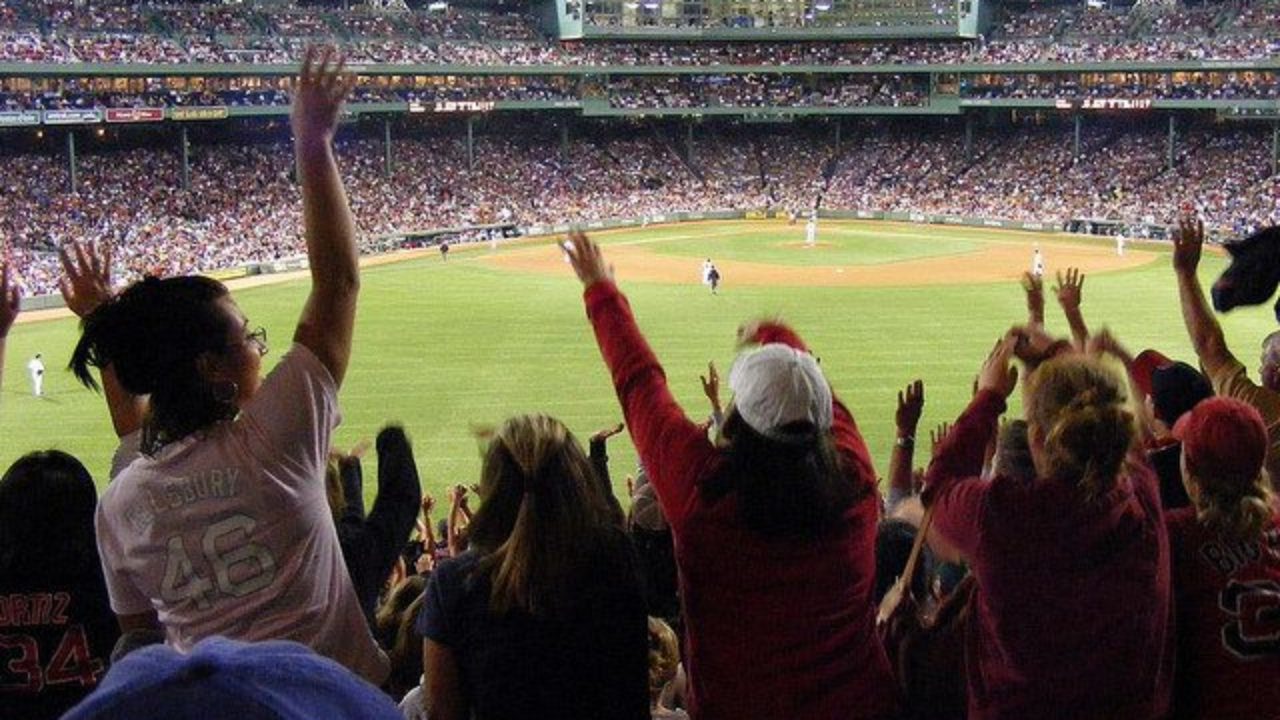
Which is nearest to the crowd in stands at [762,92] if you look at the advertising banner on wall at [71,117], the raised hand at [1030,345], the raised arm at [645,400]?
the advertising banner on wall at [71,117]

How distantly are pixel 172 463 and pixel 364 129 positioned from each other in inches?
2536

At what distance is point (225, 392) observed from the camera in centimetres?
329

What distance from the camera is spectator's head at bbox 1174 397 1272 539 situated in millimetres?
3633

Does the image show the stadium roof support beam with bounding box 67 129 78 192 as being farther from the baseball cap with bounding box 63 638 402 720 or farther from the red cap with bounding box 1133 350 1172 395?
the baseball cap with bounding box 63 638 402 720

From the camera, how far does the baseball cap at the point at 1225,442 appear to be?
362 cm

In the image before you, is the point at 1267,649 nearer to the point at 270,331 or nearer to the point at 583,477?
the point at 583,477

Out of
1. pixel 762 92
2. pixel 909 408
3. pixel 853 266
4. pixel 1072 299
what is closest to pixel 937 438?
pixel 909 408

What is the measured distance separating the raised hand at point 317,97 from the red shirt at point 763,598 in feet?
4.09

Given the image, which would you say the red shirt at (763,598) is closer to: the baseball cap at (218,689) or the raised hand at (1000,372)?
the raised hand at (1000,372)

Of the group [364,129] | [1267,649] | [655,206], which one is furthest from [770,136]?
[1267,649]

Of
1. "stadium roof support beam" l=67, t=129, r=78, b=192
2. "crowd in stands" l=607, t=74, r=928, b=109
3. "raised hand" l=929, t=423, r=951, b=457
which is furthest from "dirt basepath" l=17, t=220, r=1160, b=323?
"raised hand" l=929, t=423, r=951, b=457

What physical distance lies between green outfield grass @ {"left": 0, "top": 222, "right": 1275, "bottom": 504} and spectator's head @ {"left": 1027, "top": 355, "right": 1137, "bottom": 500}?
13.7 metres

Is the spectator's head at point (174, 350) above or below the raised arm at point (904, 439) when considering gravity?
above

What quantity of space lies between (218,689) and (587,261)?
2.85 meters
